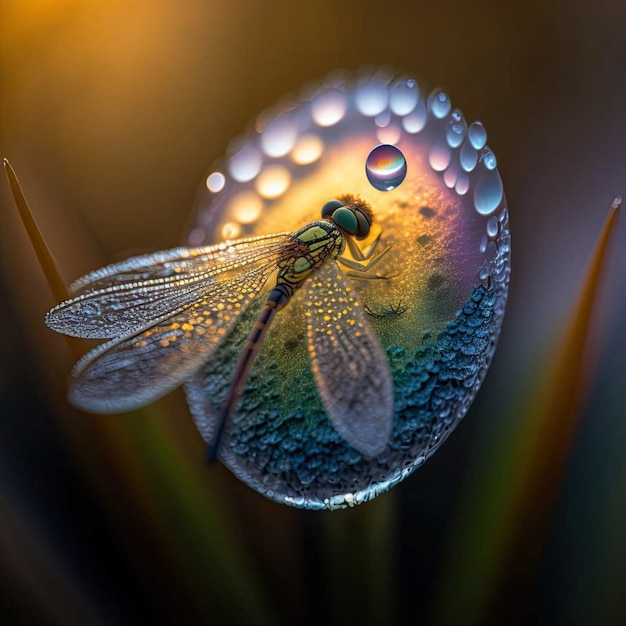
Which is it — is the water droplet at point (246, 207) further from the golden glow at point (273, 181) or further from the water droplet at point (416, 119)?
the water droplet at point (416, 119)

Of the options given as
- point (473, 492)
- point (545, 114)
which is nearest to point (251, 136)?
point (545, 114)

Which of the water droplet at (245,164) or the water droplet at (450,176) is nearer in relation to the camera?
the water droplet at (450,176)

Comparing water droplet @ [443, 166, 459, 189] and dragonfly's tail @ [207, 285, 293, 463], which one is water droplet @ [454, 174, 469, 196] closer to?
water droplet @ [443, 166, 459, 189]

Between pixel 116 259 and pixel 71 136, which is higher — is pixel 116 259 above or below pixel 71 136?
below

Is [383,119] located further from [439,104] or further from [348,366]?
[348,366]

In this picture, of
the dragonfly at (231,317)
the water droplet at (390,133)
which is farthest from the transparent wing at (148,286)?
the water droplet at (390,133)

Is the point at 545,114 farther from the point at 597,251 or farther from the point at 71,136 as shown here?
the point at 71,136
